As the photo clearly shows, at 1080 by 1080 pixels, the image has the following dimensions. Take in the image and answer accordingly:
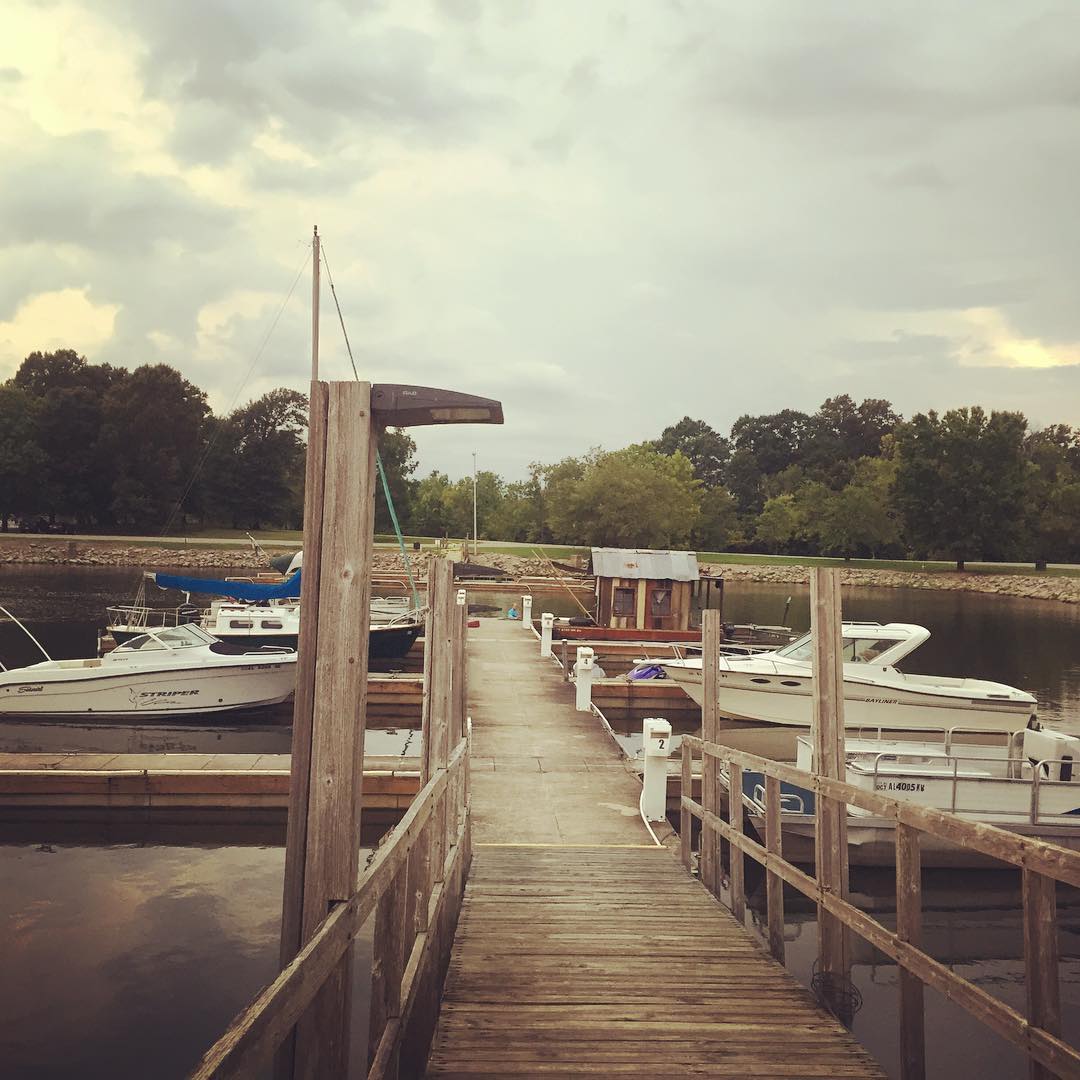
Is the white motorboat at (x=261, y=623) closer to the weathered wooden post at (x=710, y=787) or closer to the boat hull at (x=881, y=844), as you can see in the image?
the boat hull at (x=881, y=844)

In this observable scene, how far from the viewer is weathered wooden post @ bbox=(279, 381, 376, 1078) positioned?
3139 millimetres

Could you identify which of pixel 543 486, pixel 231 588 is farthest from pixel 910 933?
pixel 543 486

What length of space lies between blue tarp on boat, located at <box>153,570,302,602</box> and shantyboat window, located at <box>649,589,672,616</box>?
10855mm

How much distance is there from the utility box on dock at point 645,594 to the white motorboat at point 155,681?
479 inches

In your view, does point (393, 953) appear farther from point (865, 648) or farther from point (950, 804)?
point (865, 648)

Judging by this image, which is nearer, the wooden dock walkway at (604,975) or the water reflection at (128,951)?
the wooden dock walkway at (604,975)

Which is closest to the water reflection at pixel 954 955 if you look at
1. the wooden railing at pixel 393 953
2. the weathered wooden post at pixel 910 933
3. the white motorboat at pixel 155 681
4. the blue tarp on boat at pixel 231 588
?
the weathered wooden post at pixel 910 933

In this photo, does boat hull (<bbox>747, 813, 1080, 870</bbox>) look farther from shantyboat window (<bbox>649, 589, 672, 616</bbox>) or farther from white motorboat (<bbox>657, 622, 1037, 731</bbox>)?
shantyboat window (<bbox>649, 589, 672, 616</bbox>)

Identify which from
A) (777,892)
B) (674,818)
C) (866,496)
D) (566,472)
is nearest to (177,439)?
(566,472)

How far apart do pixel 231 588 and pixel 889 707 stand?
18.7 m

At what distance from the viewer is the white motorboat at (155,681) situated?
707 inches

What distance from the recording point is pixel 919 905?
4.23 meters

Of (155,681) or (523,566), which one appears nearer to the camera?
(155,681)

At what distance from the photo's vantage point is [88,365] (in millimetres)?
87500
